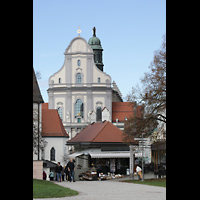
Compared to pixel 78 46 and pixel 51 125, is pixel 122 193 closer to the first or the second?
pixel 51 125

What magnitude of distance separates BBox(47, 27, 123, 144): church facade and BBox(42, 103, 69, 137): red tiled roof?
1407 centimetres

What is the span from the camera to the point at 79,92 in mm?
90312

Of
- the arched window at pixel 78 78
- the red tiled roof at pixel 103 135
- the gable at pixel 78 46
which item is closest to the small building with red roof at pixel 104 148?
the red tiled roof at pixel 103 135

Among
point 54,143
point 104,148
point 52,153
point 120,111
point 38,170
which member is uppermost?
point 120,111

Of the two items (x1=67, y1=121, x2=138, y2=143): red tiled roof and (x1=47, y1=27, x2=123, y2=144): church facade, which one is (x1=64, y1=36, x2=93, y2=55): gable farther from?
(x1=67, y1=121, x2=138, y2=143): red tiled roof

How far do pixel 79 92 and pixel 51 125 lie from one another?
18.5 m

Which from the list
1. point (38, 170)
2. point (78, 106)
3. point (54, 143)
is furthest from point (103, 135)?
point (78, 106)

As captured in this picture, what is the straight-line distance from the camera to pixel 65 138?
238 feet
